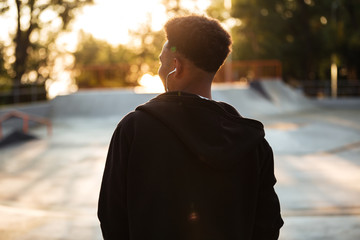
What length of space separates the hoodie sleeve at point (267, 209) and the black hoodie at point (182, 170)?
3.8 inches

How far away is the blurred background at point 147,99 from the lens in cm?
621

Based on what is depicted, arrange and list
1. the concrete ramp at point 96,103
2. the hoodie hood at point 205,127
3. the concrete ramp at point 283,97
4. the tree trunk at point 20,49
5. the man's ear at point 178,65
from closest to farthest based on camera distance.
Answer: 1. the hoodie hood at point 205,127
2. the man's ear at point 178,65
3. the concrete ramp at point 96,103
4. the tree trunk at point 20,49
5. the concrete ramp at point 283,97

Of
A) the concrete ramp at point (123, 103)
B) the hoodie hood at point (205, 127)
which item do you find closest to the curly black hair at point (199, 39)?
the hoodie hood at point (205, 127)

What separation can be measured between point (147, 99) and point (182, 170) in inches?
832

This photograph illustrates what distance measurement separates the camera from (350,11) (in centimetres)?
3975

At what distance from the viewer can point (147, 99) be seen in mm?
22828

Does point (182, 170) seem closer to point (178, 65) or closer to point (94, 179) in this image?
point (178, 65)

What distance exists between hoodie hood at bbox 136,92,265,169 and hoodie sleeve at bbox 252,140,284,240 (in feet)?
0.62

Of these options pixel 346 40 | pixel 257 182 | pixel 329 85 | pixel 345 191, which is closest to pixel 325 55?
pixel 346 40

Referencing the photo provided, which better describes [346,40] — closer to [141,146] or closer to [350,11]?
[350,11]

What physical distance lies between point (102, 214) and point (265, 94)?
25.4 m

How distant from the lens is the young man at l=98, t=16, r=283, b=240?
178 cm

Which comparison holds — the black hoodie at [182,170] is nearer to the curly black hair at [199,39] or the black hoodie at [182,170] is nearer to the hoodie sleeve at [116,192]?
the hoodie sleeve at [116,192]

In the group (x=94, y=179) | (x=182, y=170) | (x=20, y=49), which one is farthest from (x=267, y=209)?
(x=20, y=49)
